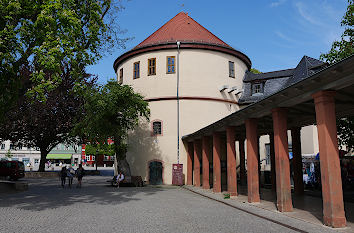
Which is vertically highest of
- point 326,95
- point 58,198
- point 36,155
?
point 326,95

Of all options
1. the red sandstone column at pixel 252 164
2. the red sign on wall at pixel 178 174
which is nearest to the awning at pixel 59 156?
the red sign on wall at pixel 178 174

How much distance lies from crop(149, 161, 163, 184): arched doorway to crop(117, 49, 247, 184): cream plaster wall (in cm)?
37

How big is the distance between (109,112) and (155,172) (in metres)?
6.69

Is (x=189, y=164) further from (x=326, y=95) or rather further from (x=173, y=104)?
(x=326, y=95)

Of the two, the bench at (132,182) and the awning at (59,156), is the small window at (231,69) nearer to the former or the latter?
the bench at (132,182)

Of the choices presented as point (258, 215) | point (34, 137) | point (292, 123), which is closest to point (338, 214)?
point (258, 215)

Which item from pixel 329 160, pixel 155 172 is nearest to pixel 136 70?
pixel 155 172

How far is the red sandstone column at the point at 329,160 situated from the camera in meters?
7.99

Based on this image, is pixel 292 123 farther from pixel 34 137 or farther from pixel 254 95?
pixel 34 137

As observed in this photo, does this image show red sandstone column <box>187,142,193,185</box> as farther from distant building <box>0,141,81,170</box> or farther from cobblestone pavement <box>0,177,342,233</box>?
distant building <box>0,141,81,170</box>

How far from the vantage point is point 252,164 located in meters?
13.2

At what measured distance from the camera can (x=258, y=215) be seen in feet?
32.1

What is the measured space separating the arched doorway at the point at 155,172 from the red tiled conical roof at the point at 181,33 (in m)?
10.4

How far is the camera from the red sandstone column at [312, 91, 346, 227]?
7992 millimetres
